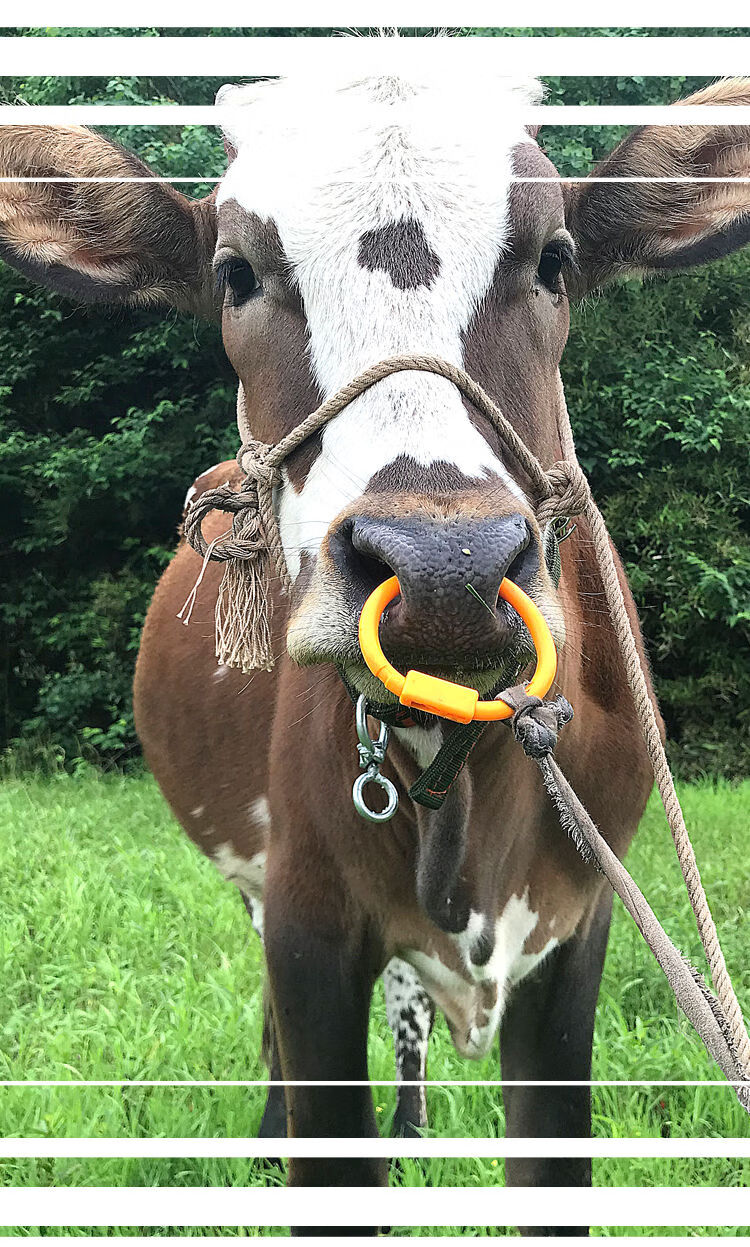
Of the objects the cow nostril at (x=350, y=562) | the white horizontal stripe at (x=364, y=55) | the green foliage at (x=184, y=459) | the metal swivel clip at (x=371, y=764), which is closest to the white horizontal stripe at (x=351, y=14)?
the white horizontal stripe at (x=364, y=55)

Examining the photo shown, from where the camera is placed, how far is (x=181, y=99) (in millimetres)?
2398

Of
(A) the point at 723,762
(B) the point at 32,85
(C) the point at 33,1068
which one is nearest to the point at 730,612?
(A) the point at 723,762

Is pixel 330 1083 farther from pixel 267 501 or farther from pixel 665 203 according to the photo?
pixel 665 203

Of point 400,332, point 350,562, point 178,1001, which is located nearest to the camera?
point 350,562

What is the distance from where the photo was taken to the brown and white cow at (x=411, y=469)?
127 cm

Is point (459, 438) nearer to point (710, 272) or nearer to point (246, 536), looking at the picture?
point (246, 536)

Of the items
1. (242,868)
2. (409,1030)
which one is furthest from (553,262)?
(409,1030)

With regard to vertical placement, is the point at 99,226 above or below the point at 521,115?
below

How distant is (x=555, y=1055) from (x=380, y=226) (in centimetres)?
154

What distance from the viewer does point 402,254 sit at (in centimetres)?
141

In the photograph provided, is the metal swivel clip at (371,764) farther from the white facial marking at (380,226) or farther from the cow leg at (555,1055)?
the cow leg at (555,1055)

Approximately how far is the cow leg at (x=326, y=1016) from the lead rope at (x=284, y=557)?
0.47 m
